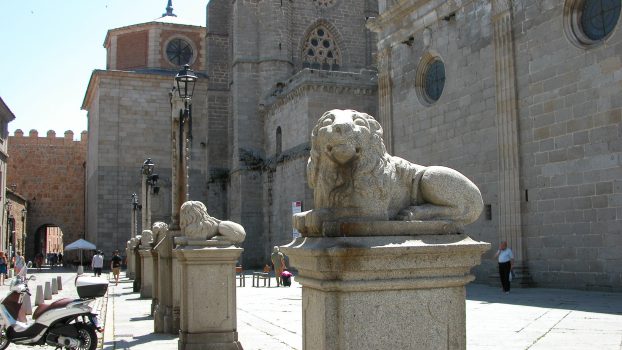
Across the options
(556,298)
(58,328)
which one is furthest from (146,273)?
(556,298)

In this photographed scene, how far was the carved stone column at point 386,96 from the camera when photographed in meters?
22.0

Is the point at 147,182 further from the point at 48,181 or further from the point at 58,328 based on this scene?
the point at 48,181

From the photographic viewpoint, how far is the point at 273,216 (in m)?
32.2

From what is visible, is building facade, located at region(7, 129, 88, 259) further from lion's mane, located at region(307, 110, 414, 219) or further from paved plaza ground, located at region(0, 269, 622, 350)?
lion's mane, located at region(307, 110, 414, 219)

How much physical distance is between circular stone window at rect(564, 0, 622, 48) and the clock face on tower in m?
32.7

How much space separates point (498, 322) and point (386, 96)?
43.6 feet

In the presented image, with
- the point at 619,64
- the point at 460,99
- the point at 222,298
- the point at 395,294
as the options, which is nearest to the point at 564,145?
the point at 619,64

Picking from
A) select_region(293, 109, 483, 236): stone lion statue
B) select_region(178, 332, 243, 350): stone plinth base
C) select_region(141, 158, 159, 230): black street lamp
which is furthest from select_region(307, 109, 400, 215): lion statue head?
select_region(141, 158, 159, 230): black street lamp

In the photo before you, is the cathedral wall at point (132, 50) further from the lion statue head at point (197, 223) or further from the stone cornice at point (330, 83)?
the lion statue head at point (197, 223)

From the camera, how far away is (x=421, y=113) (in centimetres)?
2042

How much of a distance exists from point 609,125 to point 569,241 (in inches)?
105

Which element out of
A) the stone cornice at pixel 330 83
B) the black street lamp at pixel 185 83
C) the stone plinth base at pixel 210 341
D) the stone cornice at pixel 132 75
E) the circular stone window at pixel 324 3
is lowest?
the stone plinth base at pixel 210 341

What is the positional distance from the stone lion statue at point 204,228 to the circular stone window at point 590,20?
32.9 feet

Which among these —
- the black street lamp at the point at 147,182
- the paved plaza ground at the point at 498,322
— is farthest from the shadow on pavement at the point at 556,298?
the black street lamp at the point at 147,182
